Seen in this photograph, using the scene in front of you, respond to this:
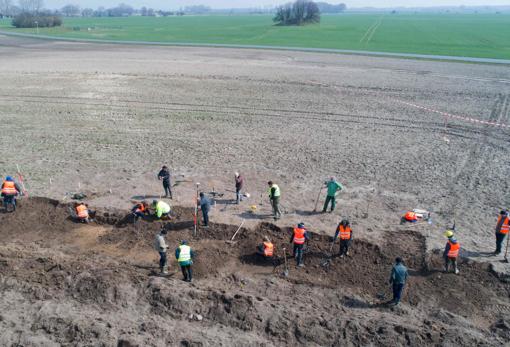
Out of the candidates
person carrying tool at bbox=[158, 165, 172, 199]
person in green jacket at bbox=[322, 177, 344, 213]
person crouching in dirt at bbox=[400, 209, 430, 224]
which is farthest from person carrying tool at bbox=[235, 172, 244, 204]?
person crouching in dirt at bbox=[400, 209, 430, 224]

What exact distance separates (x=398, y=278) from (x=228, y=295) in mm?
4670

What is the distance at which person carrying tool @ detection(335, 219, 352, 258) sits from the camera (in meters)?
12.7

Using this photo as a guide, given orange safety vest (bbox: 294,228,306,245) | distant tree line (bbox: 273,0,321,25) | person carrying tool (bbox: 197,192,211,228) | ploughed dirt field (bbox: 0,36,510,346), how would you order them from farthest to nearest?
distant tree line (bbox: 273,0,321,25), person carrying tool (bbox: 197,192,211,228), orange safety vest (bbox: 294,228,306,245), ploughed dirt field (bbox: 0,36,510,346)

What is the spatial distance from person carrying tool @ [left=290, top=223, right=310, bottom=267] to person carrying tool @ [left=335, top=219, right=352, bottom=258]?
3.50 ft

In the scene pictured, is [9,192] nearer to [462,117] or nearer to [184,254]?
[184,254]

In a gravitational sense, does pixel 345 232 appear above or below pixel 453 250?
above

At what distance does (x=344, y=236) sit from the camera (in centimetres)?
1279

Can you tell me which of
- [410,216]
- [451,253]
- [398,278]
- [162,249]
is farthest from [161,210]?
[451,253]

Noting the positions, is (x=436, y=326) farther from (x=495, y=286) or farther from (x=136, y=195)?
(x=136, y=195)

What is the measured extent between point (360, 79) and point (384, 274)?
30.2 m

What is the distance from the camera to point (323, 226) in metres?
15.0

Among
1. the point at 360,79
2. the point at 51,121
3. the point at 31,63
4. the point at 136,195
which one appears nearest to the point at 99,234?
the point at 136,195

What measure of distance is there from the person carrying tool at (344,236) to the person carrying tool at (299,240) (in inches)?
42.0

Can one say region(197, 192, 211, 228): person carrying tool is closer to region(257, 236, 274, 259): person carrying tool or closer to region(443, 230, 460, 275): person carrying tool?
region(257, 236, 274, 259): person carrying tool
